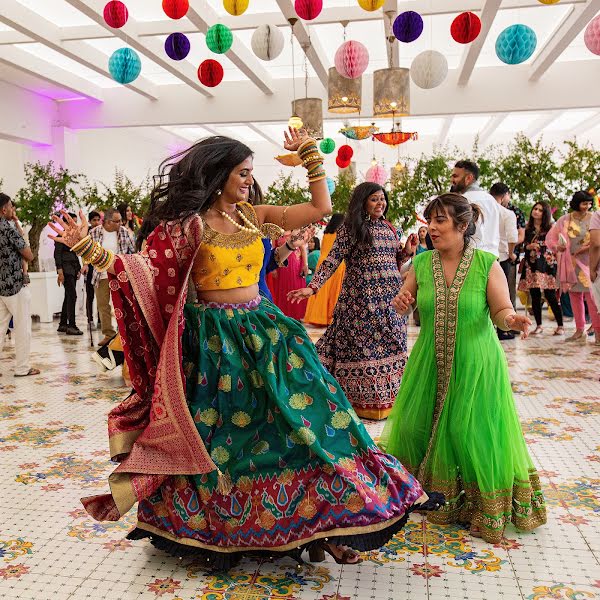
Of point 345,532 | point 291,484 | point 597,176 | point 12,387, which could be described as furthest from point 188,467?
point 597,176

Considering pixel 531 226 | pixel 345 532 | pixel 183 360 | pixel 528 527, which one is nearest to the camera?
pixel 345 532

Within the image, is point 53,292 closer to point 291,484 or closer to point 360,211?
point 360,211

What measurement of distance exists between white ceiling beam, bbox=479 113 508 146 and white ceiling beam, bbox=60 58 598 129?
2.07 metres

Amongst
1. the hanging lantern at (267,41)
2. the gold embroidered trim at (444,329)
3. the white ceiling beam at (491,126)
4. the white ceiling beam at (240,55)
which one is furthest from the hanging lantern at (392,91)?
the white ceiling beam at (491,126)

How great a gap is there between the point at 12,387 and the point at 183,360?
3.70 meters

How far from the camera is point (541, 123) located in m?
15.1

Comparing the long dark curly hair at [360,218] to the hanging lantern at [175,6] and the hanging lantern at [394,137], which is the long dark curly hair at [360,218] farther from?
the hanging lantern at [394,137]

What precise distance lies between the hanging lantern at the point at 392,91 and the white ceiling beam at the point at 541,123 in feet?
27.3

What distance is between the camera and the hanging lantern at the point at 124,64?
636 centimetres

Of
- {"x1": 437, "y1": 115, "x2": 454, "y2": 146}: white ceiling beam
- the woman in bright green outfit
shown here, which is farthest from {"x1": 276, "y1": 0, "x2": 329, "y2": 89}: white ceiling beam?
the woman in bright green outfit

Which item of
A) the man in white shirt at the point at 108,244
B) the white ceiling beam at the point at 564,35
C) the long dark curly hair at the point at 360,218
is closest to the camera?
the long dark curly hair at the point at 360,218

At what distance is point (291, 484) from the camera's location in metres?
2.38

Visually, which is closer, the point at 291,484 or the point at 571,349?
the point at 291,484

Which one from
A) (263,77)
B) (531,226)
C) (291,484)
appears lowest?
(291,484)
